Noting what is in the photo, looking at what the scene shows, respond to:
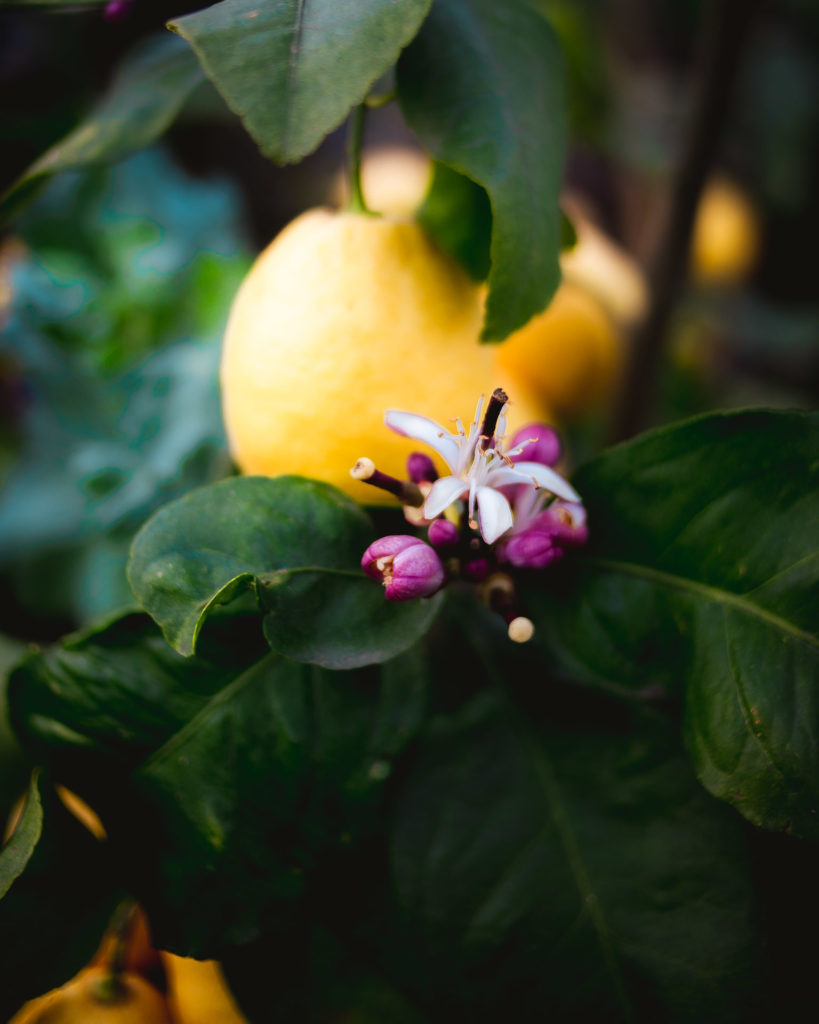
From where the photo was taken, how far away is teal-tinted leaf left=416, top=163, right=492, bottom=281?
→ 0.44 meters

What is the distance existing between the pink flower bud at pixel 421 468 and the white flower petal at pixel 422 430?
0.02 meters

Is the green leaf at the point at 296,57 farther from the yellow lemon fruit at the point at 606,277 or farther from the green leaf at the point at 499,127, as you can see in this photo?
the yellow lemon fruit at the point at 606,277

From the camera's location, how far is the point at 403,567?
1.13 feet

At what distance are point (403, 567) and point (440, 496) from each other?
4 cm

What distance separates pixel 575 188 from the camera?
142cm

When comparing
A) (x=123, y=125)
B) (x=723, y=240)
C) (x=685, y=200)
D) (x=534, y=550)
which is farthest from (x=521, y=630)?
(x=723, y=240)

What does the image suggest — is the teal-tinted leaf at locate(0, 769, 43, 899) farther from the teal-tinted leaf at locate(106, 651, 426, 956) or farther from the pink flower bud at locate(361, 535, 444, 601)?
the pink flower bud at locate(361, 535, 444, 601)

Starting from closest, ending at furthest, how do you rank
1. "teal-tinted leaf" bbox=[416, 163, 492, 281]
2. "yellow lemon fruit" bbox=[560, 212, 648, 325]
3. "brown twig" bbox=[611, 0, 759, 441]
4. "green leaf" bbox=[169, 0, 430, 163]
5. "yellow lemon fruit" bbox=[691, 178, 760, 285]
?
"green leaf" bbox=[169, 0, 430, 163], "teal-tinted leaf" bbox=[416, 163, 492, 281], "brown twig" bbox=[611, 0, 759, 441], "yellow lemon fruit" bbox=[560, 212, 648, 325], "yellow lemon fruit" bbox=[691, 178, 760, 285]

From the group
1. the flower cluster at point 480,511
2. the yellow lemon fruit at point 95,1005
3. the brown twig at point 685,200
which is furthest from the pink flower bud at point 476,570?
the brown twig at point 685,200

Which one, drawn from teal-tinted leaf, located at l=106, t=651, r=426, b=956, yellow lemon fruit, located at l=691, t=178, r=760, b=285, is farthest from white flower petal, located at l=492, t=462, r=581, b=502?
yellow lemon fruit, located at l=691, t=178, r=760, b=285

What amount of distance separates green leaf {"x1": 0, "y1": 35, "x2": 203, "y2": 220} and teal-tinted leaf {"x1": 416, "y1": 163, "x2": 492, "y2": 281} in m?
0.16

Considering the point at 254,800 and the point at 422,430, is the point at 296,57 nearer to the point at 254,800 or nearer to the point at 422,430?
the point at 422,430

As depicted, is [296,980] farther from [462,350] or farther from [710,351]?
[710,351]

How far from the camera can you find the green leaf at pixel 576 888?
385 millimetres
